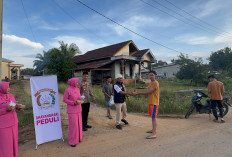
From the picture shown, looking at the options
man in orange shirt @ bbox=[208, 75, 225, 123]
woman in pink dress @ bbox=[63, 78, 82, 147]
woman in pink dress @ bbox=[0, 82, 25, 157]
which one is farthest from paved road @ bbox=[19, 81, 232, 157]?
man in orange shirt @ bbox=[208, 75, 225, 123]

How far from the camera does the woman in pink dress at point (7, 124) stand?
273 cm

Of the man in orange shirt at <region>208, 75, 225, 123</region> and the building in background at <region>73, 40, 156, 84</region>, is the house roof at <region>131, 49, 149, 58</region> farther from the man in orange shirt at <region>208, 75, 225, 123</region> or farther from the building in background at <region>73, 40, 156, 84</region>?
the man in orange shirt at <region>208, 75, 225, 123</region>

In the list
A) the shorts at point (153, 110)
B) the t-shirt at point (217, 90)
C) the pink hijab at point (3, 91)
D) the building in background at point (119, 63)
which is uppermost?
the building in background at point (119, 63)

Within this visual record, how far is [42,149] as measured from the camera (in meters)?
3.47

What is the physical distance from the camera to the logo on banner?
3.63 metres

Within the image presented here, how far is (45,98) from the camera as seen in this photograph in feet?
12.2

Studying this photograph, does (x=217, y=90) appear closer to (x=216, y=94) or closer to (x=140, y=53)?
(x=216, y=94)

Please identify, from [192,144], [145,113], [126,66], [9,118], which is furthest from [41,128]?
[126,66]

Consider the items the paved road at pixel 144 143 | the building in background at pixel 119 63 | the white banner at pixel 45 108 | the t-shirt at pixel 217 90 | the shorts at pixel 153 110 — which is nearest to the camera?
the paved road at pixel 144 143

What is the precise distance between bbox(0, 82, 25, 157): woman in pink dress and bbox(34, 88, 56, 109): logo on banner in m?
0.72

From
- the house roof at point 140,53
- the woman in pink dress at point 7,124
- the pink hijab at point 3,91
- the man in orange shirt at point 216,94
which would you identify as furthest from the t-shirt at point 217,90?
the house roof at point 140,53

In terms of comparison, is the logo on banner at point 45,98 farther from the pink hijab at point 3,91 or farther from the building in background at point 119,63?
the building in background at point 119,63

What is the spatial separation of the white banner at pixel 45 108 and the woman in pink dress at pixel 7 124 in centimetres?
65

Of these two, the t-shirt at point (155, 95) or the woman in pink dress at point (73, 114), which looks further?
the t-shirt at point (155, 95)
